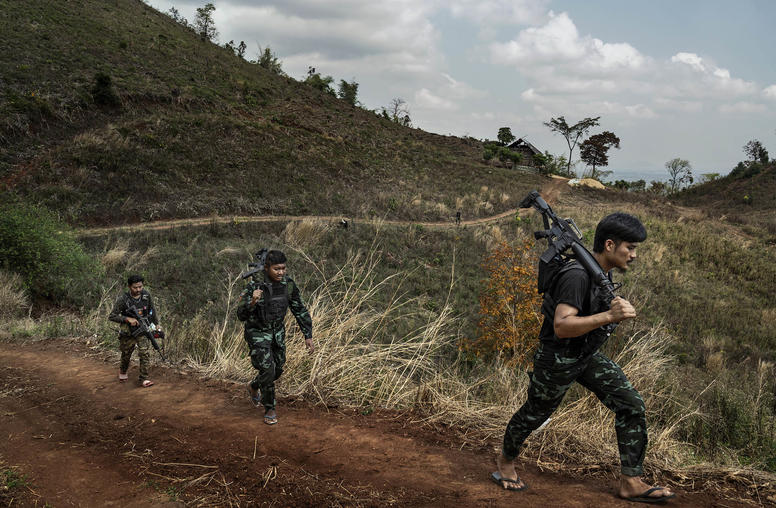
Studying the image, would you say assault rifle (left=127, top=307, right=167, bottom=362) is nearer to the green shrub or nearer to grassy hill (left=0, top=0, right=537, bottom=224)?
the green shrub

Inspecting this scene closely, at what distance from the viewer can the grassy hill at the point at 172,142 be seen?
20.0 metres

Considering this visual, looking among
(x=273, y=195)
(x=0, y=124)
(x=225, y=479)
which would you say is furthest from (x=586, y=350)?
(x=0, y=124)

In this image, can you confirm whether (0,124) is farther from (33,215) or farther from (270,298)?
(270,298)

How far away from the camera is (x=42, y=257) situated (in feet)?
35.9

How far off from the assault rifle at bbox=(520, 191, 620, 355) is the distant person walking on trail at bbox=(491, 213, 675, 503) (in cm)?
4

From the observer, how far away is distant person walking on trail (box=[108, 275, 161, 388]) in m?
5.31

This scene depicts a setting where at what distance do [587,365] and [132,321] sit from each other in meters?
5.04

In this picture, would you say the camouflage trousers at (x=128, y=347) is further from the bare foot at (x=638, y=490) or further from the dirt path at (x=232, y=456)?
the bare foot at (x=638, y=490)

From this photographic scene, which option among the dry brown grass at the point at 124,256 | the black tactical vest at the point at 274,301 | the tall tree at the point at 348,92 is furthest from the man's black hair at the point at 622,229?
the tall tree at the point at 348,92

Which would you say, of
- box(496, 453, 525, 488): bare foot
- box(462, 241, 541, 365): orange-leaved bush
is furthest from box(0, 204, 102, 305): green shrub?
box(496, 453, 525, 488): bare foot

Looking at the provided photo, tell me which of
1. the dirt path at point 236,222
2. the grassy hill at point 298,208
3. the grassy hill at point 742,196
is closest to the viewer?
the grassy hill at point 298,208

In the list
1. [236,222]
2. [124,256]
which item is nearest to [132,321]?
[124,256]

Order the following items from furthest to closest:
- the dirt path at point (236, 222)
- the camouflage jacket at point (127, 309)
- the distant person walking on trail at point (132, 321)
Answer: the dirt path at point (236, 222) → the camouflage jacket at point (127, 309) → the distant person walking on trail at point (132, 321)

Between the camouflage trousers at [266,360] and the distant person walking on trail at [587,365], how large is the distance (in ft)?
7.46
